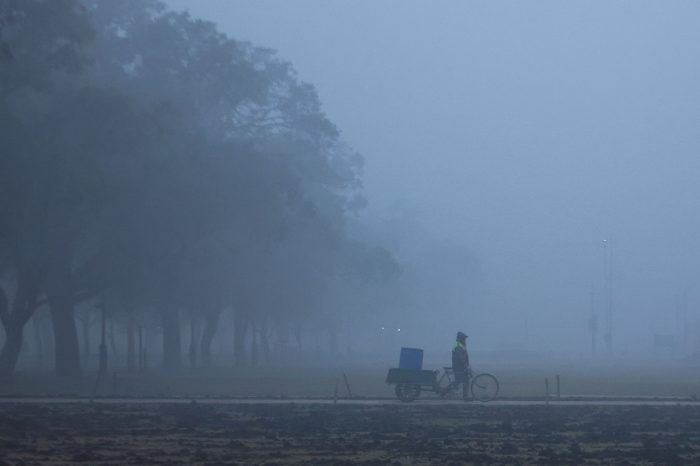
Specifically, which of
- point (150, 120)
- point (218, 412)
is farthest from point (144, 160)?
point (218, 412)

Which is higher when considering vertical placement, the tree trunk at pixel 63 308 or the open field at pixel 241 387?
the tree trunk at pixel 63 308

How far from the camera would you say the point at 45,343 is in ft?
314

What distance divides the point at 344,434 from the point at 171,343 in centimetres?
4194

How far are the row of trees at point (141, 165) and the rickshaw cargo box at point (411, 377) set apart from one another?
1258 centimetres

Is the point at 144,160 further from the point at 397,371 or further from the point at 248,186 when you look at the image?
the point at 397,371

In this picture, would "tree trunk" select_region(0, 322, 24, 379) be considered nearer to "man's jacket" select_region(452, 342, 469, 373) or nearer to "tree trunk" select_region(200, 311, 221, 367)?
"man's jacket" select_region(452, 342, 469, 373)

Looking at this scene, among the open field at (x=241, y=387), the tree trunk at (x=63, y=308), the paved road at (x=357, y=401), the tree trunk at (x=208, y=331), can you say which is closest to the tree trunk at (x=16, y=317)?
the tree trunk at (x=63, y=308)

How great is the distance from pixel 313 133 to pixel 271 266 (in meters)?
8.13

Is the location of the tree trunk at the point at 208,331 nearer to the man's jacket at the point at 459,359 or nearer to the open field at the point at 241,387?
the open field at the point at 241,387

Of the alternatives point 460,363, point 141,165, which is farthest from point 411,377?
point 141,165

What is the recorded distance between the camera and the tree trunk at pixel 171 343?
67312 mm

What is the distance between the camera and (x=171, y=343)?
225 ft

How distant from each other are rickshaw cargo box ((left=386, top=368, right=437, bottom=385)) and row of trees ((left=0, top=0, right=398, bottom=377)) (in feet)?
41.3

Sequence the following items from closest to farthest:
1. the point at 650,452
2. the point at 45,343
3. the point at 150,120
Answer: the point at 650,452 < the point at 150,120 < the point at 45,343
